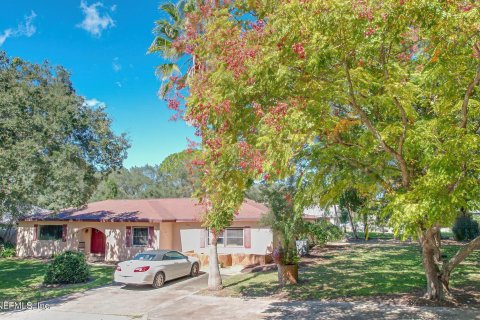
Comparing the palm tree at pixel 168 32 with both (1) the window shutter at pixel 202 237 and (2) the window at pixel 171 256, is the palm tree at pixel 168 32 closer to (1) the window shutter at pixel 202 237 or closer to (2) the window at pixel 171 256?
(2) the window at pixel 171 256

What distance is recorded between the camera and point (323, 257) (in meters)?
24.3

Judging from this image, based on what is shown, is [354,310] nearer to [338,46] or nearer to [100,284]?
[338,46]

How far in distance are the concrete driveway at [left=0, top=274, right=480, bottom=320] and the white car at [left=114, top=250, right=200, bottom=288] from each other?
0.97m

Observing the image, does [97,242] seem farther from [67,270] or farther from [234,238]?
[67,270]

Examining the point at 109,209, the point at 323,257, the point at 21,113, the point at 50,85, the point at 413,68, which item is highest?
the point at 50,85

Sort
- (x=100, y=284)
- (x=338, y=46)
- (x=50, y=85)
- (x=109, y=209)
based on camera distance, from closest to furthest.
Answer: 1. (x=338, y=46)
2. (x=100, y=284)
3. (x=50, y=85)
4. (x=109, y=209)

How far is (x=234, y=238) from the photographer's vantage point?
24125 millimetres

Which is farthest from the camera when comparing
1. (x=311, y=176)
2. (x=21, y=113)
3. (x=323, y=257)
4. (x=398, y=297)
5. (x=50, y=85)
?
(x=323, y=257)

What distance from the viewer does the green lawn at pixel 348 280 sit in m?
13.2

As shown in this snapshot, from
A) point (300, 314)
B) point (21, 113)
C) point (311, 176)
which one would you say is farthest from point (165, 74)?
point (300, 314)

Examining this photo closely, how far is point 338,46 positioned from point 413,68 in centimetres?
504

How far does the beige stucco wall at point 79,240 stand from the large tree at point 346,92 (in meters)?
15.7

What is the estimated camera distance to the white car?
1502 cm

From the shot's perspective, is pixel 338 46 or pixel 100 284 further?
pixel 100 284
